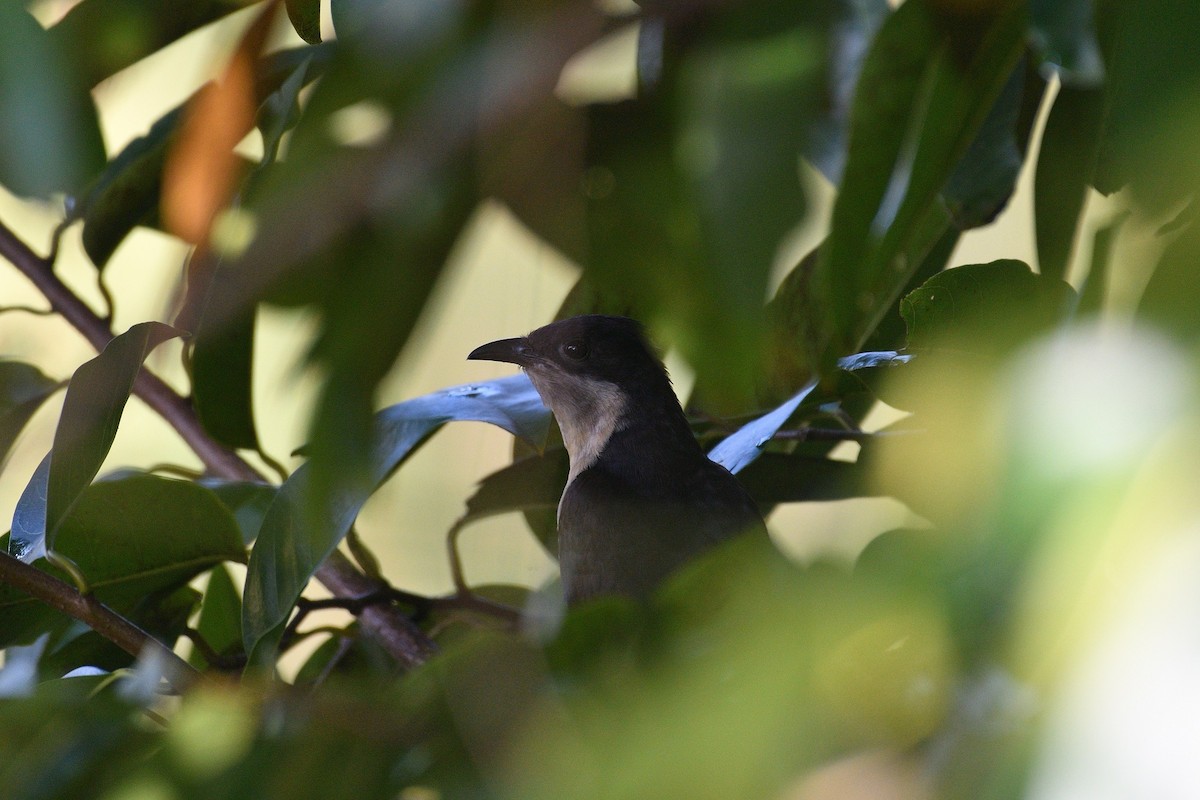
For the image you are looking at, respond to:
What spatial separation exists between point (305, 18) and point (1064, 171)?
874 mm

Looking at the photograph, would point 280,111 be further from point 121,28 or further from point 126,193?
point 126,193

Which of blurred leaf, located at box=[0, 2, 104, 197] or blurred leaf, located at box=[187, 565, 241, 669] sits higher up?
blurred leaf, located at box=[0, 2, 104, 197]

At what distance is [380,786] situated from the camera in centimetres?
69

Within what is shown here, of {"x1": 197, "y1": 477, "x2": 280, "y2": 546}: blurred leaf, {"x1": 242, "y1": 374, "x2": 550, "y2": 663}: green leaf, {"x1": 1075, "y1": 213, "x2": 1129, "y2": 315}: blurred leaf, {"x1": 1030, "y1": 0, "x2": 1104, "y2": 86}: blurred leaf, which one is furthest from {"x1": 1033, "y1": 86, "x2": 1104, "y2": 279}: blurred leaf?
{"x1": 197, "y1": 477, "x2": 280, "y2": 546}: blurred leaf

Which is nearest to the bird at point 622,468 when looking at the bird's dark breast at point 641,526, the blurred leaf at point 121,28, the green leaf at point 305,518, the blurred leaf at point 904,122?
the bird's dark breast at point 641,526

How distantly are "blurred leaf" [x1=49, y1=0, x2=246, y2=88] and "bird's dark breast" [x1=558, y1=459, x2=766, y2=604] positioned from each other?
0.82m

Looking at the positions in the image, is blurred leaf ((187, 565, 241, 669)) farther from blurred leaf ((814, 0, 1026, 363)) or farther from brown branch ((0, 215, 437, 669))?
blurred leaf ((814, 0, 1026, 363))

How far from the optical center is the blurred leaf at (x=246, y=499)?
5.58ft

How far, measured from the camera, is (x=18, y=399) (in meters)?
1.83

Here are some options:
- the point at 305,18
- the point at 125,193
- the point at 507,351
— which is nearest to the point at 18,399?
the point at 125,193

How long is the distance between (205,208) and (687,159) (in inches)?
29.5

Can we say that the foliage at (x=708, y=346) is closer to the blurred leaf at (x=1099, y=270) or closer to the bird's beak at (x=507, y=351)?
the blurred leaf at (x=1099, y=270)

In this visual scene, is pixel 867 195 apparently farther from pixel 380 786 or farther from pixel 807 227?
pixel 380 786

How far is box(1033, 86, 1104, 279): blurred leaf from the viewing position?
1141 millimetres
